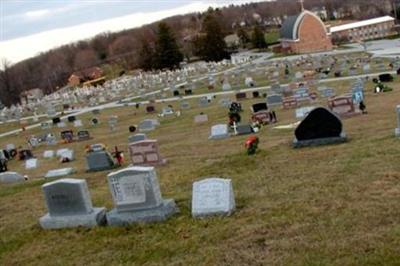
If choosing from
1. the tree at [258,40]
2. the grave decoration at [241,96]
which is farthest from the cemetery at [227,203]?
the tree at [258,40]

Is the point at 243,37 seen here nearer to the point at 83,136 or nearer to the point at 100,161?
the point at 83,136

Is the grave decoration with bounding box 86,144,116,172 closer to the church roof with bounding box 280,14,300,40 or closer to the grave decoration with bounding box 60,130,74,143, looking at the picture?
the grave decoration with bounding box 60,130,74,143

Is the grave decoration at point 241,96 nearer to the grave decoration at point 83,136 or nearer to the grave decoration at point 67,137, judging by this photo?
the grave decoration at point 83,136

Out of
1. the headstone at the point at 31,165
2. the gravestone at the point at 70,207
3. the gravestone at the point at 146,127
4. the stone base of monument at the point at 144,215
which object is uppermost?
the gravestone at the point at 70,207

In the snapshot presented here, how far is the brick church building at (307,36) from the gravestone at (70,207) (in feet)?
273

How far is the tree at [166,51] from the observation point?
9288 cm

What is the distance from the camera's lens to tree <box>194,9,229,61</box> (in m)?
95.8

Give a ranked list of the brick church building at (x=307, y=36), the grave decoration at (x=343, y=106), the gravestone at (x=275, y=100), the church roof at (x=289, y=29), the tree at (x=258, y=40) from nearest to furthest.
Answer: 1. the grave decoration at (x=343, y=106)
2. the gravestone at (x=275, y=100)
3. the brick church building at (x=307, y=36)
4. the church roof at (x=289, y=29)
5. the tree at (x=258, y=40)

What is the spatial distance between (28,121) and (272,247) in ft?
159

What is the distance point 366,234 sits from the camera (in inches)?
343

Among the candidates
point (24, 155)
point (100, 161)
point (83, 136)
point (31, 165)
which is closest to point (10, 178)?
point (100, 161)

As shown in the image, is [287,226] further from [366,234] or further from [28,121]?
[28,121]

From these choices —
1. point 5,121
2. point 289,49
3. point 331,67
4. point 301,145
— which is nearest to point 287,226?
point 301,145

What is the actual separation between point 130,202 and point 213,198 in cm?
175
